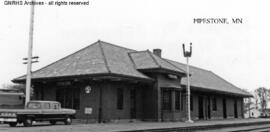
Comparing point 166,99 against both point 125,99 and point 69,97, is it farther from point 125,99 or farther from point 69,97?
point 69,97

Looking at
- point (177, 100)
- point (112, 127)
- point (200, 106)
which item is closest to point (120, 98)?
point (177, 100)

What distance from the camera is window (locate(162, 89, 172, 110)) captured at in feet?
89.1

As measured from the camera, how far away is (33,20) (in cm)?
2562

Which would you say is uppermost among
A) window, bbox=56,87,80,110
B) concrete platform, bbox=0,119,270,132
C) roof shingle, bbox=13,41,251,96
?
roof shingle, bbox=13,41,251,96

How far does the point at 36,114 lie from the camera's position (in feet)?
64.2

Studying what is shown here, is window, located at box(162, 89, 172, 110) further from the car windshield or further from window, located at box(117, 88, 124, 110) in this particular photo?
the car windshield

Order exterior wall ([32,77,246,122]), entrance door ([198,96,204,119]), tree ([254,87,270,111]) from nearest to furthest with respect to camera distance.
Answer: exterior wall ([32,77,246,122]) → entrance door ([198,96,204,119]) → tree ([254,87,270,111])

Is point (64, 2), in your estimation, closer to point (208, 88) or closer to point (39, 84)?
point (39, 84)

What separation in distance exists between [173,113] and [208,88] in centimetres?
889

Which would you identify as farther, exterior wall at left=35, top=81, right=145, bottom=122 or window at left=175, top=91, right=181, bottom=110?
window at left=175, top=91, right=181, bottom=110

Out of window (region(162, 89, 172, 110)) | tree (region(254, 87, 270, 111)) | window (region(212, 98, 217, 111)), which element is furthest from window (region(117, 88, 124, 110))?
tree (region(254, 87, 270, 111))

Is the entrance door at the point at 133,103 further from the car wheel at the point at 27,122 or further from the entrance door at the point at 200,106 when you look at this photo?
the entrance door at the point at 200,106

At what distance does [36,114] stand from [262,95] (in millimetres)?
76714

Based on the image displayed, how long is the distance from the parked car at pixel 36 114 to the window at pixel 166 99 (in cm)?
791
